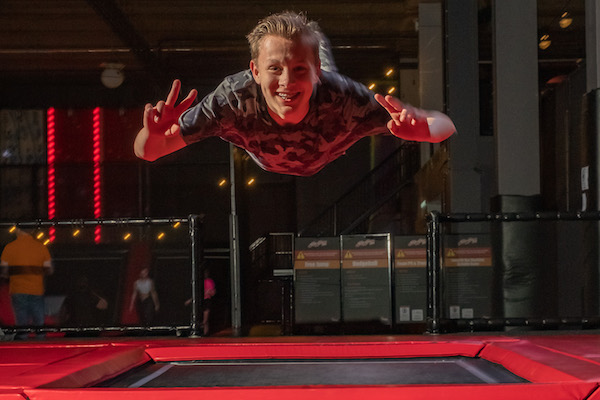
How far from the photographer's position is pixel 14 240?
6215 mm

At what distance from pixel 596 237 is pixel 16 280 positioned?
5154 mm

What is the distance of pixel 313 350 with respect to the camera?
12.1ft

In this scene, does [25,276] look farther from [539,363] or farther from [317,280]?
[539,363]

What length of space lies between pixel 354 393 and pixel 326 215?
1125 centimetres

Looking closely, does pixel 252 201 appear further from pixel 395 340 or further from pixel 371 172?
pixel 395 340

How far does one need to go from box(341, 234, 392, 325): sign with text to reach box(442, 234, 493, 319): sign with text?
1494 mm

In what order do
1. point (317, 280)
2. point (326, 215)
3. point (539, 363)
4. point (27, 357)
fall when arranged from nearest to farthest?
point (539, 363), point (27, 357), point (317, 280), point (326, 215)

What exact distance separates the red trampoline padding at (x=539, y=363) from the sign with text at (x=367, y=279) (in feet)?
13.0

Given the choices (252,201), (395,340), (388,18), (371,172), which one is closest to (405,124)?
(395,340)

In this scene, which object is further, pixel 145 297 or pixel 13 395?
pixel 145 297

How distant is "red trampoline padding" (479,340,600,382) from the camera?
2453 millimetres

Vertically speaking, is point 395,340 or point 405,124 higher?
point 405,124

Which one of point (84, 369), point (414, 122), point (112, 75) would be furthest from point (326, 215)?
point (84, 369)

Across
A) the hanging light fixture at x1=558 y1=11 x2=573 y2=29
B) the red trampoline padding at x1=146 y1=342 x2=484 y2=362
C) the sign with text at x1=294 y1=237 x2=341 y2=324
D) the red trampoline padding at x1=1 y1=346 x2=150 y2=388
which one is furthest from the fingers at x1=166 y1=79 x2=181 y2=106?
the hanging light fixture at x1=558 y1=11 x2=573 y2=29
